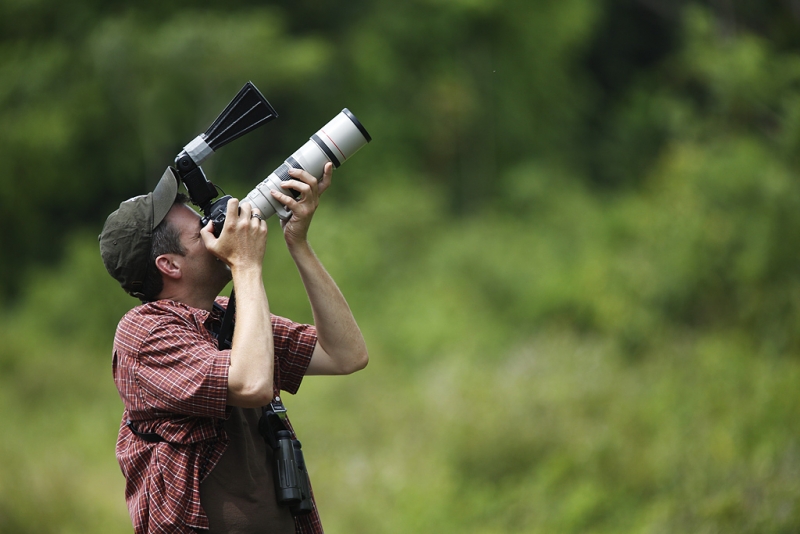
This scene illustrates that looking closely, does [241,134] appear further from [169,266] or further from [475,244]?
[475,244]

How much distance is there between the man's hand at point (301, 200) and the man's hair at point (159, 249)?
0.26 meters

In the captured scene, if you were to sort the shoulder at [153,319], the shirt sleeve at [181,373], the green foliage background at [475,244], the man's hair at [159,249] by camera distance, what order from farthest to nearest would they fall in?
the green foliage background at [475,244]
the man's hair at [159,249]
the shoulder at [153,319]
the shirt sleeve at [181,373]

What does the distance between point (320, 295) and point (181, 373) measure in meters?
0.46

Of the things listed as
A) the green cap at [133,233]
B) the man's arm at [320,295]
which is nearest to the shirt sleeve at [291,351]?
the man's arm at [320,295]

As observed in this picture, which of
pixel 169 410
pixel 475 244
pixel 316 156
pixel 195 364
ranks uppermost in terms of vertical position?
pixel 475 244

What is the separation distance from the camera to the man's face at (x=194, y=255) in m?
1.97

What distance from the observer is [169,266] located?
1.96 metres

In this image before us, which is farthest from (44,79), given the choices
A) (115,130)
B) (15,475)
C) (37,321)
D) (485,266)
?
(15,475)

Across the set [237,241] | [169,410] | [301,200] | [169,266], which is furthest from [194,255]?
[169,410]

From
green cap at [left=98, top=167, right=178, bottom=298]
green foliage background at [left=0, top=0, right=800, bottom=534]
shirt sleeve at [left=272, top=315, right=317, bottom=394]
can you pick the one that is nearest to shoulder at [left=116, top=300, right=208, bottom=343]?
green cap at [left=98, top=167, right=178, bottom=298]

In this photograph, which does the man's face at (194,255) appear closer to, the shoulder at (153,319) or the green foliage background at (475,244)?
the shoulder at (153,319)

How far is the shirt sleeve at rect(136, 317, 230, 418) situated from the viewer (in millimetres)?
1731

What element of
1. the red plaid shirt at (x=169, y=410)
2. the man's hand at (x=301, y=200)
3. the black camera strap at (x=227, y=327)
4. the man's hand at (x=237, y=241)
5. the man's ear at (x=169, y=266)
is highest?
the man's hand at (x=301, y=200)

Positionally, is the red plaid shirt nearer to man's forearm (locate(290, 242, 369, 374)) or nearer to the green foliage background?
man's forearm (locate(290, 242, 369, 374))
